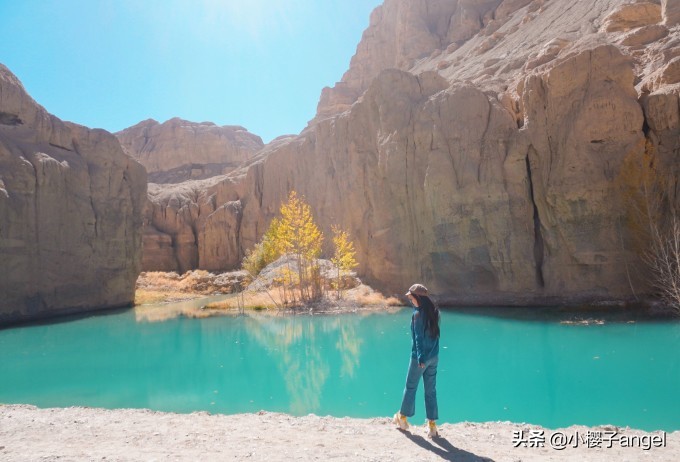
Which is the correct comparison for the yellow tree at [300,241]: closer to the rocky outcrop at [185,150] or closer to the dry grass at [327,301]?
the dry grass at [327,301]

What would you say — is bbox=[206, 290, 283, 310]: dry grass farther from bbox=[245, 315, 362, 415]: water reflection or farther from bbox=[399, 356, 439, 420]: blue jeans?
bbox=[399, 356, 439, 420]: blue jeans

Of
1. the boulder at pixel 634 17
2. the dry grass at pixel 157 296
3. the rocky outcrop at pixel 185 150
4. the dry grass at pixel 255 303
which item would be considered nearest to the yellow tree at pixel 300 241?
the dry grass at pixel 255 303

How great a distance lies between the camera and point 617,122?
26.2 metres

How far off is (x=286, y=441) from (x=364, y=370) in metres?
7.40

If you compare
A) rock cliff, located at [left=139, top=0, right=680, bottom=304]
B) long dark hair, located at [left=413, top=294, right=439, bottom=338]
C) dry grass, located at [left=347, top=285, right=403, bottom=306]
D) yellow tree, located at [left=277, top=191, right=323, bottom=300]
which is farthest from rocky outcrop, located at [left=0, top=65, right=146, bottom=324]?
long dark hair, located at [left=413, top=294, right=439, bottom=338]

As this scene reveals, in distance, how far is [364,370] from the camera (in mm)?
14297

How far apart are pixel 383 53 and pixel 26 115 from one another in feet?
230

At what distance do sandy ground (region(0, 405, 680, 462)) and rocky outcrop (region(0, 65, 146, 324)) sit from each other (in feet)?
83.7

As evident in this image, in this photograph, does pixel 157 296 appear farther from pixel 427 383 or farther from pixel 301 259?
pixel 427 383

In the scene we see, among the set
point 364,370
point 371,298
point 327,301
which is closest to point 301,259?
point 327,301

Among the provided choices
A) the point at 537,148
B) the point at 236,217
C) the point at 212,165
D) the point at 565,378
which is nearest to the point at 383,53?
the point at 212,165

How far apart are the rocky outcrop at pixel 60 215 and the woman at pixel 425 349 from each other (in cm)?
3132

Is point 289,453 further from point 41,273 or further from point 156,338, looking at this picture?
point 41,273

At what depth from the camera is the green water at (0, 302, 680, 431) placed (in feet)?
33.9
